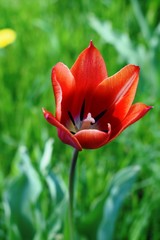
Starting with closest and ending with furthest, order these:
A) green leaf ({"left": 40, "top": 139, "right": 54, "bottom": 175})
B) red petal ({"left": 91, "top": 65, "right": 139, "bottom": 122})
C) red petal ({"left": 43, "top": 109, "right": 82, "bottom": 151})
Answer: red petal ({"left": 43, "top": 109, "right": 82, "bottom": 151}), red petal ({"left": 91, "top": 65, "right": 139, "bottom": 122}), green leaf ({"left": 40, "top": 139, "right": 54, "bottom": 175})

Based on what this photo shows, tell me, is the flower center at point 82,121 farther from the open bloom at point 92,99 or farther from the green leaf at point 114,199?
the green leaf at point 114,199

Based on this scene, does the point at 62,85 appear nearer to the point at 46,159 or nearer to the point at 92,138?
the point at 92,138

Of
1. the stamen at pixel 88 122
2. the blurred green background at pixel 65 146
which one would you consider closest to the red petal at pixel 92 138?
the stamen at pixel 88 122

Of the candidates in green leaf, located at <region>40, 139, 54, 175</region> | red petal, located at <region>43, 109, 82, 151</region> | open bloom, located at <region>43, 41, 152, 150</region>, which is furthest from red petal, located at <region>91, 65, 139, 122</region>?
green leaf, located at <region>40, 139, 54, 175</region>

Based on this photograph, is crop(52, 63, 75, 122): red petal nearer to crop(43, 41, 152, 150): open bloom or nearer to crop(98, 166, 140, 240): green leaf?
crop(43, 41, 152, 150): open bloom

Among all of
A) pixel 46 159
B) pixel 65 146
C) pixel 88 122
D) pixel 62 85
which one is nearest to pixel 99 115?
pixel 88 122

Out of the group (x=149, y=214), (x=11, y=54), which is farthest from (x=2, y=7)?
(x=149, y=214)

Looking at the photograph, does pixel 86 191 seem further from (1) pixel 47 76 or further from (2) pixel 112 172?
(1) pixel 47 76

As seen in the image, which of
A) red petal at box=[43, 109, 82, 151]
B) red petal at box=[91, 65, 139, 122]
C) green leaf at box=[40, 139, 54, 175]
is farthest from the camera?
green leaf at box=[40, 139, 54, 175]
